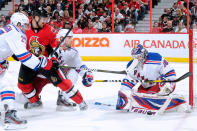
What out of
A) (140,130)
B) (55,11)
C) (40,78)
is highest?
(55,11)

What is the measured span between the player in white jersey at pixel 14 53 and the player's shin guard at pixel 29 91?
57 centimetres

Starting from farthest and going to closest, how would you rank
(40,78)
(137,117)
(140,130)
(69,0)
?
(69,0), (40,78), (137,117), (140,130)

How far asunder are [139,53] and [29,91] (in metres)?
1.20

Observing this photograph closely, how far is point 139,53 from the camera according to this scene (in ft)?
11.9

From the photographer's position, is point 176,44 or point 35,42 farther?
point 176,44

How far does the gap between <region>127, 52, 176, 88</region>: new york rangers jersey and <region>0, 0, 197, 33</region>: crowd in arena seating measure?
460 cm

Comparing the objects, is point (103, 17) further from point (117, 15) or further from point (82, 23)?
point (82, 23)

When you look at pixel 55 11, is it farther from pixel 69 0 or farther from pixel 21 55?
pixel 21 55

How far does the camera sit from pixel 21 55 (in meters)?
3.08

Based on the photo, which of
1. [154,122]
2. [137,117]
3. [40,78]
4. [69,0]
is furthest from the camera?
[69,0]

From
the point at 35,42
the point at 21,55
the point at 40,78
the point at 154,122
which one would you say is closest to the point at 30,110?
the point at 40,78

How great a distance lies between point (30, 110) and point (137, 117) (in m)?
1.16

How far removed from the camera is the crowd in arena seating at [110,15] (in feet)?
27.3

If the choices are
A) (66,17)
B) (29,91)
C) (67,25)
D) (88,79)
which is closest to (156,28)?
(67,25)
